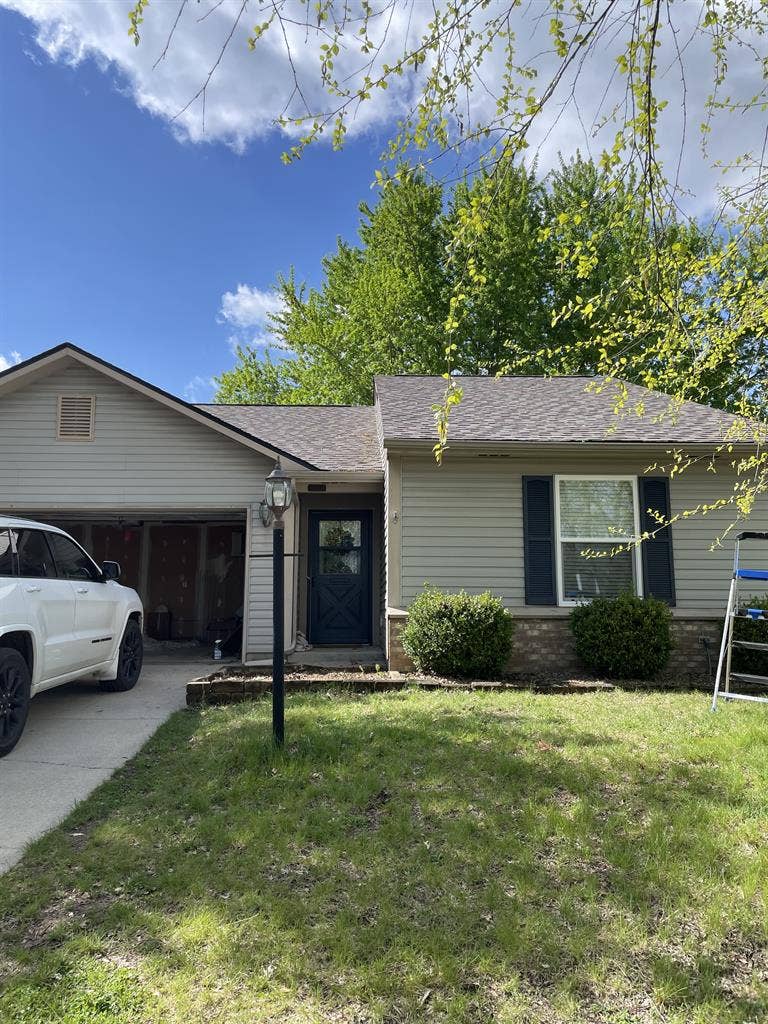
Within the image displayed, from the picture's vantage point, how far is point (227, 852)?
323cm

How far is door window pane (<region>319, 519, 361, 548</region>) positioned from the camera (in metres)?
10.7

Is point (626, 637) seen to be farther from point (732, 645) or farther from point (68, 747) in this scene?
point (68, 747)

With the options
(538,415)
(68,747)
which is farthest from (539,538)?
(68,747)

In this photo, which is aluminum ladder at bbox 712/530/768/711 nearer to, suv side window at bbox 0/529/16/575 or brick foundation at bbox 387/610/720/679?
brick foundation at bbox 387/610/720/679

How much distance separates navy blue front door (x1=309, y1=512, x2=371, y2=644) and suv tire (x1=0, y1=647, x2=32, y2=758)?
19.2 ft

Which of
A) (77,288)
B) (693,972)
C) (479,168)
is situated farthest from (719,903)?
(77,288)

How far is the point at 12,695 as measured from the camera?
4.67 meters

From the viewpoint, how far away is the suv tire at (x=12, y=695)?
4562mm

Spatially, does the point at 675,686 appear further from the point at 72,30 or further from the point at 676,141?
the point at 72,30

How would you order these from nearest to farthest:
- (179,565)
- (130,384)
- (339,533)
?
(130,384)
(339,533)
(179,565)

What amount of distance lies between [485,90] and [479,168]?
360 millimetres

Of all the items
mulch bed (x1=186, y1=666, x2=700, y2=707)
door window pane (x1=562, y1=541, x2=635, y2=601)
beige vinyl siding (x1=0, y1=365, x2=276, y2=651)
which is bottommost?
mulch bed (x1=186, y1=666, x2=700, y2=707)

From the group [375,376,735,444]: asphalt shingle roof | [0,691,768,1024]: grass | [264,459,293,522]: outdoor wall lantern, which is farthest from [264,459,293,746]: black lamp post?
[375,376,735,444]: asphalt shingle roof

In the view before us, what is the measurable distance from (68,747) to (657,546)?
7461 millimetres
